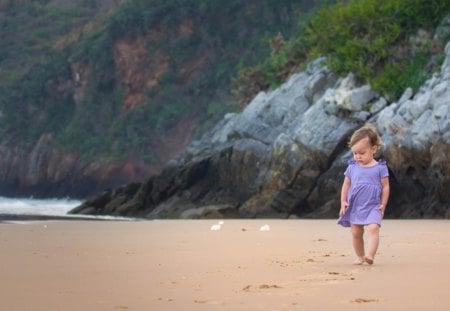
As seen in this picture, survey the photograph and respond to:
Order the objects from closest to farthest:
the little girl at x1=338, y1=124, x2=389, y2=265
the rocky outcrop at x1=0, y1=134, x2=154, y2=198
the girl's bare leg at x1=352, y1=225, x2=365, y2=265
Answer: the girl's bare leg at x1=352, y1=225, x2=365, y2=265 → the little girl at x1=338, y1=124, x2=389, y2=265 → the rocky outcrop at x1=0, y1=134, x2=154, y2=198

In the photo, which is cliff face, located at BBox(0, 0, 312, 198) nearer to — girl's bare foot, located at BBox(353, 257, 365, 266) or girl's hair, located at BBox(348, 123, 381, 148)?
girl's hair, located at BBox(348, 123, 381, 148)

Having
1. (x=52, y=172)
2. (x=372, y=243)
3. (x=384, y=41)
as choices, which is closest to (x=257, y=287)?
(x=372, y=243)

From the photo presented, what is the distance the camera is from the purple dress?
30.1 ft

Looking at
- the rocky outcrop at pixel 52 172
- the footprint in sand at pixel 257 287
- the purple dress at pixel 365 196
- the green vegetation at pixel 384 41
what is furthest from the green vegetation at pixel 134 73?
the footprint in sand at pixel 257 287

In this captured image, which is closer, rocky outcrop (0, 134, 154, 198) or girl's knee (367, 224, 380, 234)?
girl's knee (367, 224, 380, 234)

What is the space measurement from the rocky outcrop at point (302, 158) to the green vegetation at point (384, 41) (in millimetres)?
504

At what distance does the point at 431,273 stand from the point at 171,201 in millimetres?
24742

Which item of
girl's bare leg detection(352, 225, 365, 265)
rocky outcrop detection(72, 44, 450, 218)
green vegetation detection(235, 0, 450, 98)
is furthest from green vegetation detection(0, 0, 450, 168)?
girl's bare leg detection(352, 225, 365, 265)

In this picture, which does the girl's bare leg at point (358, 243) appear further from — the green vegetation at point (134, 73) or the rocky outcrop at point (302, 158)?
the green vegetation at point (134, 73)

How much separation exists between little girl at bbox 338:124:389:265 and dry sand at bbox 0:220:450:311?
32cm

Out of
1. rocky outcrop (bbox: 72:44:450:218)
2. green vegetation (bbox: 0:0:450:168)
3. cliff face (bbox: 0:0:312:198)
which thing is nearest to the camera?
rocky outcrop (bbox: 72:44:450:218)

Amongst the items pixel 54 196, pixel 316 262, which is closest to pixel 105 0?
pixel 54 196

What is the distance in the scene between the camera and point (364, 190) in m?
9.23

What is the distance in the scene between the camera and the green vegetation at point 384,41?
3020 cm
